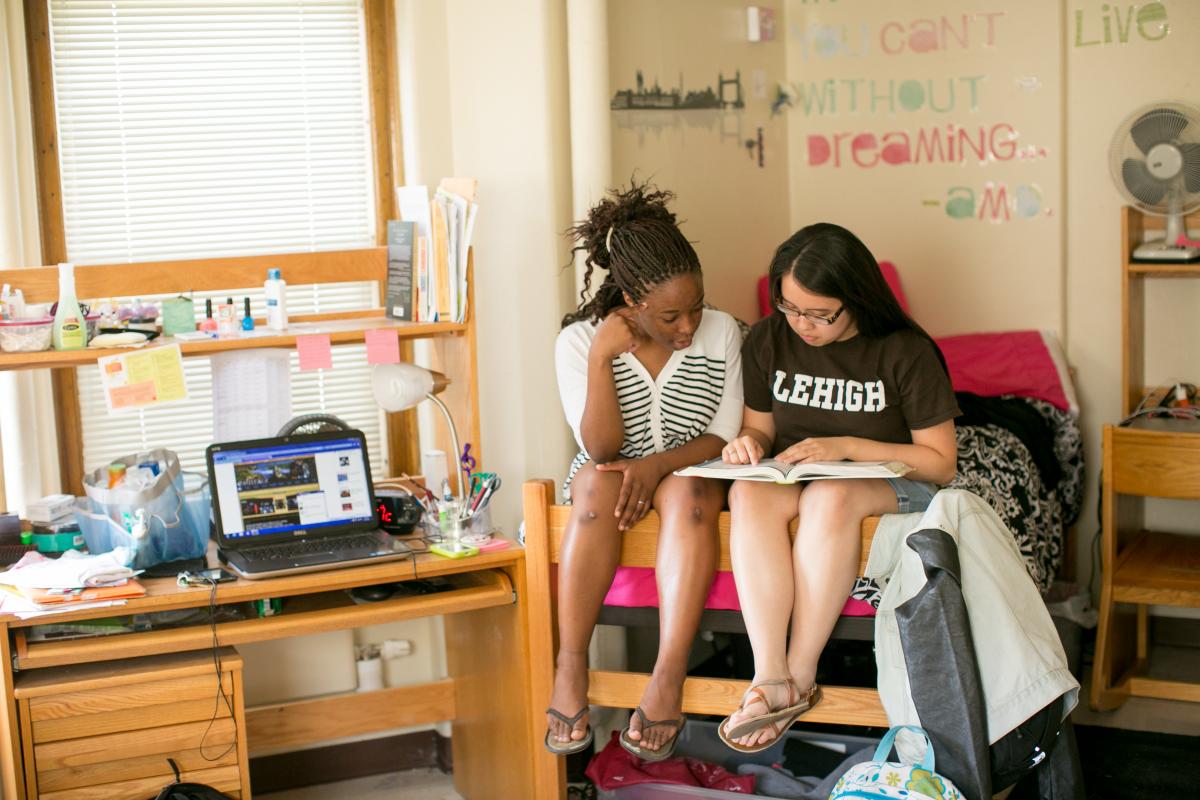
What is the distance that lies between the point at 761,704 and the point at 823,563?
282 millimetres

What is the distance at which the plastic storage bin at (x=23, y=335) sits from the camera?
270cm

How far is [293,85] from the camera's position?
334cm

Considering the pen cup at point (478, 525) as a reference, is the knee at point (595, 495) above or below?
above

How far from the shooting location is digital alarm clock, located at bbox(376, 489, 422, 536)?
9.80ft

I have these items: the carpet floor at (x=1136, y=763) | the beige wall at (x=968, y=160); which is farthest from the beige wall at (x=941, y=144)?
the carpet floor at (x=1136, y=763)

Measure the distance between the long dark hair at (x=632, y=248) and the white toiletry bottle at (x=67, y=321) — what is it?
1.04 m

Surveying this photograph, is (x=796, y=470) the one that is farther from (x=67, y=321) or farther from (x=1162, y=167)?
(x=1162, y=167)

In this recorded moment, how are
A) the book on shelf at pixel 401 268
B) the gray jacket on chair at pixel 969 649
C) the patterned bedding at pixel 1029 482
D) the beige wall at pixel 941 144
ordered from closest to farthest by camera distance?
the gray jacket on chair at pixel 969 649 → the book on shelf at pixel 401 268 → the patterned bedding at pixel 1029 482 → the beige wall at pixel 941 144

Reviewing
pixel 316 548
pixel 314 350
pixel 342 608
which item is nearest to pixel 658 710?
pixel 342 608

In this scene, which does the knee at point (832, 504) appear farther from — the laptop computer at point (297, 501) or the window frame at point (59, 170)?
the window frame at point (59, 170)

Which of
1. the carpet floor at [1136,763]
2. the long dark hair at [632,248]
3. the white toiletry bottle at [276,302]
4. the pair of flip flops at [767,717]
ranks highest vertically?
the long dark hair at [632,248]

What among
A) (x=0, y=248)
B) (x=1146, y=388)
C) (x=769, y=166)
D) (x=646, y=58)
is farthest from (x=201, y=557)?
(x=1146, y=388)

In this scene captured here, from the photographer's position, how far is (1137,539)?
397cm

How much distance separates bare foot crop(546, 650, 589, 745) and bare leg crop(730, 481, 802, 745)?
333 millimetres
